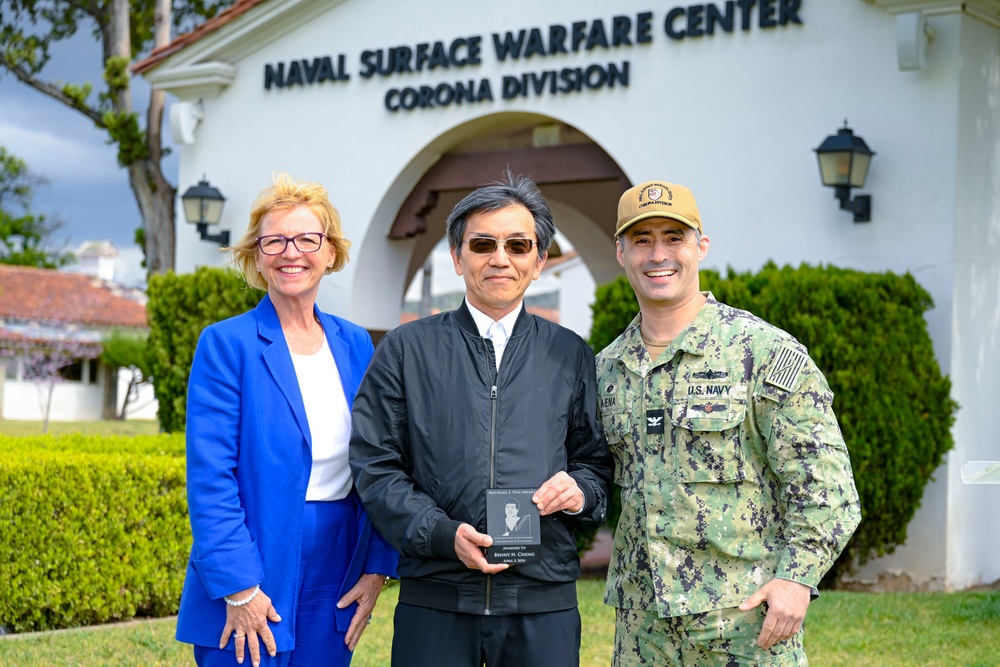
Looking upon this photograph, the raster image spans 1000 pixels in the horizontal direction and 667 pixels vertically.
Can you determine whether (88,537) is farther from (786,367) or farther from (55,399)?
(55,399)

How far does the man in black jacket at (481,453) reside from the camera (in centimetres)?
302

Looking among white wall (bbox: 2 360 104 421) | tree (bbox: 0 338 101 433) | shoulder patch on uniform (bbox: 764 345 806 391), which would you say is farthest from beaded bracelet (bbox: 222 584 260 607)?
white wall (bbox: 2 360 104 421)

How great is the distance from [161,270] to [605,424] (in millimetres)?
15297

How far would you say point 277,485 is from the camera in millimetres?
3254

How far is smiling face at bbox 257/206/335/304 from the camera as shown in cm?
343

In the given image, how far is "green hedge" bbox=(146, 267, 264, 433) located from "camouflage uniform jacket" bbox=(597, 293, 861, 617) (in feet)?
27.5

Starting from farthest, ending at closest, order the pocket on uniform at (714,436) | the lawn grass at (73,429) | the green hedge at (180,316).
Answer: the lawn grass at (73,429) → the green hedge at (180,316) → the pocket on uniform at (714,436)

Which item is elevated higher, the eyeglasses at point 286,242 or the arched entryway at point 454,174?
the arched entryway at point 454,174

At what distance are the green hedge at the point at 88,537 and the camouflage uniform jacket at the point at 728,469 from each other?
4.63m

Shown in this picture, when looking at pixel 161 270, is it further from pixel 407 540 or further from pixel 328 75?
pixel 407 540

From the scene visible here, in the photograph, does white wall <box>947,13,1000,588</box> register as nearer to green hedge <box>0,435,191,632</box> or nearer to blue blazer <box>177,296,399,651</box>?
green hedge <box>0,435,191,632</box>

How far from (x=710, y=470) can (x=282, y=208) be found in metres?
1.52

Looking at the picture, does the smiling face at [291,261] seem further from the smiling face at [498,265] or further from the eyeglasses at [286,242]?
the smiling face at [498,265]

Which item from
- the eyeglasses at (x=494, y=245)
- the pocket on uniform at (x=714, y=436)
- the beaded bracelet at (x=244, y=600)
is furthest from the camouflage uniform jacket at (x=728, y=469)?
the beaded bracelet at (x=244, y=600)
